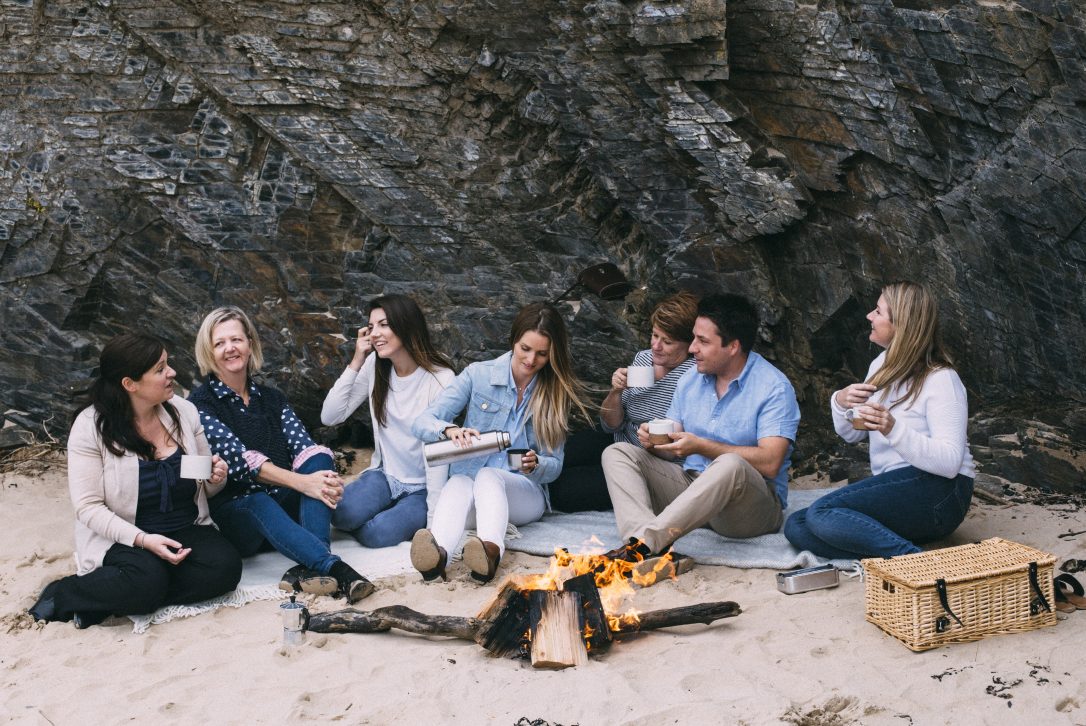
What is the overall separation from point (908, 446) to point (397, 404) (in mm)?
2833

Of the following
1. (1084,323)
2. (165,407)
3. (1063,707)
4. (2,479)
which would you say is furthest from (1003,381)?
(2,479)

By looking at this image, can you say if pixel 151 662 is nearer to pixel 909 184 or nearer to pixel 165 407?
pixel 165 407

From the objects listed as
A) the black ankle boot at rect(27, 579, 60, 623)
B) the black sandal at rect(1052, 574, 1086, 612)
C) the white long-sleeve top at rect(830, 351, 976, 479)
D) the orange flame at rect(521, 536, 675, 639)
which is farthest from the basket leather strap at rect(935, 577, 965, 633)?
the black ankle boot at rect(27, 579, 60, 623)

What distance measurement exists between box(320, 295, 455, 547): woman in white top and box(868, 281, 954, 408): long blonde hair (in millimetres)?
2476

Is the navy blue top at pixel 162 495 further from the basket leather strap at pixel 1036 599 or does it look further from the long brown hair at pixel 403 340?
the basket leather strap at pixel 1036 599

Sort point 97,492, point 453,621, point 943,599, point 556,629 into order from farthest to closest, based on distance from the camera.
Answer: point 97,492 < point 453,621 < point 556,629 < point 943,599

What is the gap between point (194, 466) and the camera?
4.94m

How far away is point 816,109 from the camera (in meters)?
6.32

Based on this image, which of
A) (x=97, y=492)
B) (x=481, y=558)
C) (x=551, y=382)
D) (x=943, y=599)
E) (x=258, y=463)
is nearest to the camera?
(x=943, y=599)

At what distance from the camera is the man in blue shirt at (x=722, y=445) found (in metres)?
5.43

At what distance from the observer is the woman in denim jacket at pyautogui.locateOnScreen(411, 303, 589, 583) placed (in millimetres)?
5823

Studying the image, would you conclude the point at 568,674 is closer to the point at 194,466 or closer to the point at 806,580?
the point at 806,580

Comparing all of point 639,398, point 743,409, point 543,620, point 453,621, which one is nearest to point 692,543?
point 743,409

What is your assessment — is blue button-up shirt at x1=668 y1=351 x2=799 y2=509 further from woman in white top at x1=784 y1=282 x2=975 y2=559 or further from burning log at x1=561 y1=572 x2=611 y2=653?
burning log at x1=561 y1=572 x2=611 y2=653
